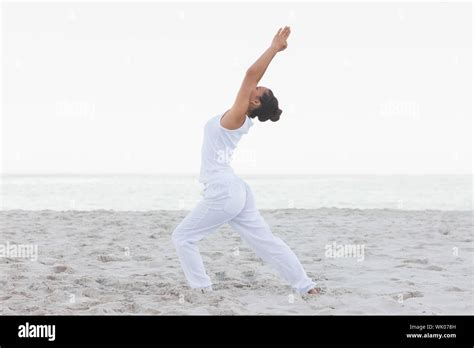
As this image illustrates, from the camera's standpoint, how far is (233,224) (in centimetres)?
451

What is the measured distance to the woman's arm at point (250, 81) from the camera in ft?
12.7

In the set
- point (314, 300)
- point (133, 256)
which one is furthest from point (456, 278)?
point (133, 256)

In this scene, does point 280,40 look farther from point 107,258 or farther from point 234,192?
point 107,258

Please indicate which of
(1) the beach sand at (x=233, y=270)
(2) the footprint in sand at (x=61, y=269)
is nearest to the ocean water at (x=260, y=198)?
(1) the beach sand at (x=233, y=270)

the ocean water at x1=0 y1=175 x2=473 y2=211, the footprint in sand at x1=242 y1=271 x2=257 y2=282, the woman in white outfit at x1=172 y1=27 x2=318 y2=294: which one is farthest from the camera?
the ocean water at x1=0 y1=175 x2=473 y2=211

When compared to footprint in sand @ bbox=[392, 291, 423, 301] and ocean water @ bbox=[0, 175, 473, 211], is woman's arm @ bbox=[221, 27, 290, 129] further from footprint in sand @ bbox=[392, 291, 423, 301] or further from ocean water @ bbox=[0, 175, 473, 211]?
ocean water @ bbox=[0, 175, 473, 211]

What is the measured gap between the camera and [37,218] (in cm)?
1008

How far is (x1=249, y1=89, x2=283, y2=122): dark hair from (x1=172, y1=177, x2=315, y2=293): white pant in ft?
1.62

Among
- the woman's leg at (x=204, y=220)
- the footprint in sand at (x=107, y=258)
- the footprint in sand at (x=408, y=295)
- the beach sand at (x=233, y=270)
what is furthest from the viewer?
the footprint in sand at (x=107, y=258)

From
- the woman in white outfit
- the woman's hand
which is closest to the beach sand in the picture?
the woman in white outfit

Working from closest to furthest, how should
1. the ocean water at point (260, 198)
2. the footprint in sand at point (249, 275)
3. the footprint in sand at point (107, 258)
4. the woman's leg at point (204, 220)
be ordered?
the woman's leg at point (204, 220), the footprint in sand at point (249, 275), the footprint in sand at point (107, 258), the ocean water at point (260, 198)

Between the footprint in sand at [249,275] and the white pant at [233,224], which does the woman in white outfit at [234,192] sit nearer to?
the white pant at [233,224]

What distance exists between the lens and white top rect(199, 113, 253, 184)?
423cm
